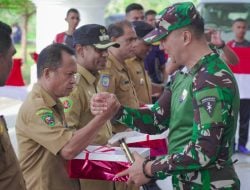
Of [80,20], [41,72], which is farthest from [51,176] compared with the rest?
[80,20]

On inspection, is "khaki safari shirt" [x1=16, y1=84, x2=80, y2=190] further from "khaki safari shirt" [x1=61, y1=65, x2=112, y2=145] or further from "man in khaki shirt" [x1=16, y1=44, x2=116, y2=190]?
"khaki safari shirt" [x1=61, y1=65, x2=112, y2=145]

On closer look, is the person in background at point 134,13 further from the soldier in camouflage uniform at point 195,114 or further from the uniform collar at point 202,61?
the uniform collar at point 202,61

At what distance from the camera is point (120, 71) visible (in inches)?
214

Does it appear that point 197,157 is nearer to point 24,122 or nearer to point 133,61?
point 24,122

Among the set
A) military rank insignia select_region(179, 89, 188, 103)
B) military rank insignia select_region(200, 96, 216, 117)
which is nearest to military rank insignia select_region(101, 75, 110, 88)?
military rank insignia select_region(179, 89, 188, 103)

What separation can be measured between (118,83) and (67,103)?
135 centimetres

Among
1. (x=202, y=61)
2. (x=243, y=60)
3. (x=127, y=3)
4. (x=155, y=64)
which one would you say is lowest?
(x=127, y=3)

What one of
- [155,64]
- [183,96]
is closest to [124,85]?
[183,96]

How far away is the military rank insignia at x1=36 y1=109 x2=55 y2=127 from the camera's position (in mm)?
3490

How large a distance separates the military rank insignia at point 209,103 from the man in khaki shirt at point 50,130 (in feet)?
2.29

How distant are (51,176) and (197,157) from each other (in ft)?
3.38

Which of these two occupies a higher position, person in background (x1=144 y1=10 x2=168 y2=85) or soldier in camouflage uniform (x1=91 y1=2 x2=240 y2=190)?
soldier in camouflage uniform (x1=91 y1=2 x2=240 y2=190)

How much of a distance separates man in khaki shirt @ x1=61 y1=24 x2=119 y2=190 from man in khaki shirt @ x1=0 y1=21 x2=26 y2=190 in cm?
95

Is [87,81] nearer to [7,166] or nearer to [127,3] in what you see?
[7,166]
